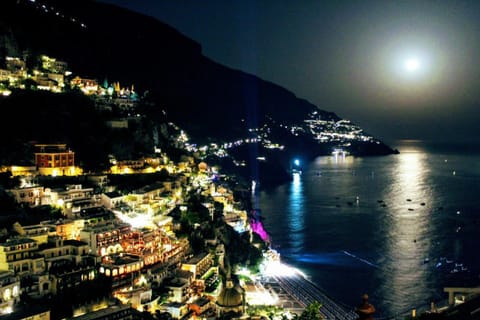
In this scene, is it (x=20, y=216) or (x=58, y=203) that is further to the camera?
(x=58, y=203)

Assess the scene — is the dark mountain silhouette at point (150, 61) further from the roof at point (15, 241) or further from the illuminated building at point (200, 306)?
the illuminated building at point (200, 306)

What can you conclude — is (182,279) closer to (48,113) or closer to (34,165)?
(34,165)

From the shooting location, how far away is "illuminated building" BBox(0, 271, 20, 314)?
15.4m

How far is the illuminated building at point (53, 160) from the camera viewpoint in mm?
27688

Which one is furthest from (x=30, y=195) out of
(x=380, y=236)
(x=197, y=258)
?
(x=380, y=236)

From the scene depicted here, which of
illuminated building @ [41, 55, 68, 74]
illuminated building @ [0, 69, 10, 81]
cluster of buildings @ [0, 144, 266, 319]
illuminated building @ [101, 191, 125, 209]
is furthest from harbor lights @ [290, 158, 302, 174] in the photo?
illuminated building @ [101, 191, 125, 209]

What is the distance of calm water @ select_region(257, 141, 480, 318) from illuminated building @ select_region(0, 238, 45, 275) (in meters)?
17.4

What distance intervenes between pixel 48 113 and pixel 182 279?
17.9 metres

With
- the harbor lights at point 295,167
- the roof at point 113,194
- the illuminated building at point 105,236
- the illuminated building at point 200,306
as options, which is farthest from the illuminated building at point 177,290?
the harbor lights at point 295,167

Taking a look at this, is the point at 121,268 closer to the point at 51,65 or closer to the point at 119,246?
the point at 119,246

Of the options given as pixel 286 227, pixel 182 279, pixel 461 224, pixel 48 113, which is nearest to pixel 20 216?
pixel 182 279

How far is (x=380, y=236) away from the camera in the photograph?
43.8 m

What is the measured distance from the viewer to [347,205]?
6031 cm

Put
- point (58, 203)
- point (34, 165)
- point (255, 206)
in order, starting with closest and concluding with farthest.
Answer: point (58, 203) < point (34, 165) < point (255, 206)
